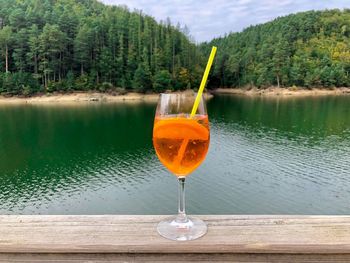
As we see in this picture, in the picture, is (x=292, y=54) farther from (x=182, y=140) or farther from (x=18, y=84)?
(x=182, y=140)

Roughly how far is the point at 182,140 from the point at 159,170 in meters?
16.4

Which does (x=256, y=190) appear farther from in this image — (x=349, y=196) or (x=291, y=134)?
(x=291, y=134)

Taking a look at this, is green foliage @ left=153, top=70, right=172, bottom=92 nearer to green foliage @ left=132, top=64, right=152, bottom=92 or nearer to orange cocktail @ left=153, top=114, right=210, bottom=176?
green foliage @ left=132, top=64, right=152, bottom=92

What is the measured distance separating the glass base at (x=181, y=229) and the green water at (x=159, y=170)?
1144cm

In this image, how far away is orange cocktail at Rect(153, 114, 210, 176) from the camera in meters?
0.95

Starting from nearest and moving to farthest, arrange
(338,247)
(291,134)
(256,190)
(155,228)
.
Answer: (338,247) < (155,228) < (256,190) < (291,134)

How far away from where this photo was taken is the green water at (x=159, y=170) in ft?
42.6

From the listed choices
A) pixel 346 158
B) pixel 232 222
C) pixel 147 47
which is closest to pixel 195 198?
pixel 346 158

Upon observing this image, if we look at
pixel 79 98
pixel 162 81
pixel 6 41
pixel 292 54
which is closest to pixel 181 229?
pixel 79 98

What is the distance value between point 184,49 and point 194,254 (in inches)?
2579

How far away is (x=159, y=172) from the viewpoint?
16.9m

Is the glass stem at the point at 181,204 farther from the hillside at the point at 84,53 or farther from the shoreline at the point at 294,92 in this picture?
the shoreline at the point at 294,92

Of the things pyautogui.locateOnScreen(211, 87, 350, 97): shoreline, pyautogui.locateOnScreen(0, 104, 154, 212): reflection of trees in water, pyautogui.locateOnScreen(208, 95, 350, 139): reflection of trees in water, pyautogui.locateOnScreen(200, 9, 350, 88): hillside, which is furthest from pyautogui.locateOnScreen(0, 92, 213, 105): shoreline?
pyautogui.locateOnScreen(200, 9, 350, 88): hillside

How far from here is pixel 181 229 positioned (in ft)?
3.27
